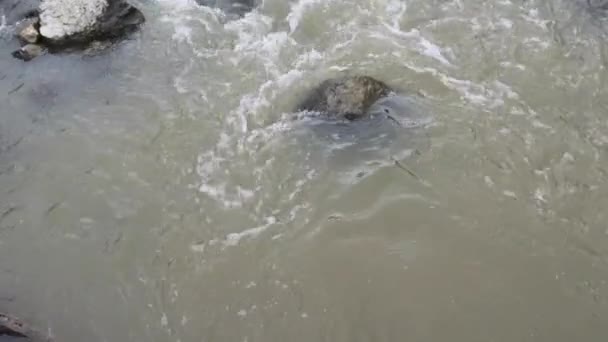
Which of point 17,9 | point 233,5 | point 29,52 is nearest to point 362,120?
point 233,5

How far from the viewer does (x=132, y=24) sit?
8.98 metres

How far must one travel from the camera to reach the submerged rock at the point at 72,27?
8695 mm

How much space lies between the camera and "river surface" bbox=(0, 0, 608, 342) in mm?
5555

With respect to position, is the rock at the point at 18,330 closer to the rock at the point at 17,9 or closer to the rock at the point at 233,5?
the rock at the point at 233,5

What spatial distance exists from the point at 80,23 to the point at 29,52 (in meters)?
0.87

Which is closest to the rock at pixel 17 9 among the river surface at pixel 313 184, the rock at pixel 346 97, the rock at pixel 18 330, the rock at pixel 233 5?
the river surface at pixel 313 184

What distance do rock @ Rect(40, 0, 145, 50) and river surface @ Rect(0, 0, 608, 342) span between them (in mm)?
314

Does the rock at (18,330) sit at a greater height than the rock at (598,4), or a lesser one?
lesser

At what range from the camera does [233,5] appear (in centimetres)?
920

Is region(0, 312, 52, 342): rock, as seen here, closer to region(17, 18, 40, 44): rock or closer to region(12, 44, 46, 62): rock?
region(12, 44, 46, 62): rock

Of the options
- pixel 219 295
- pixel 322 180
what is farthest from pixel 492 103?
pixel 219 295

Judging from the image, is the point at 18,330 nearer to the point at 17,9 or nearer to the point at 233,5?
the point at 233,5

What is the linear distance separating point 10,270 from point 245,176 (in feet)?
8.81

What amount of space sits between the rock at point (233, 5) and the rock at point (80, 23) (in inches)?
49.6
